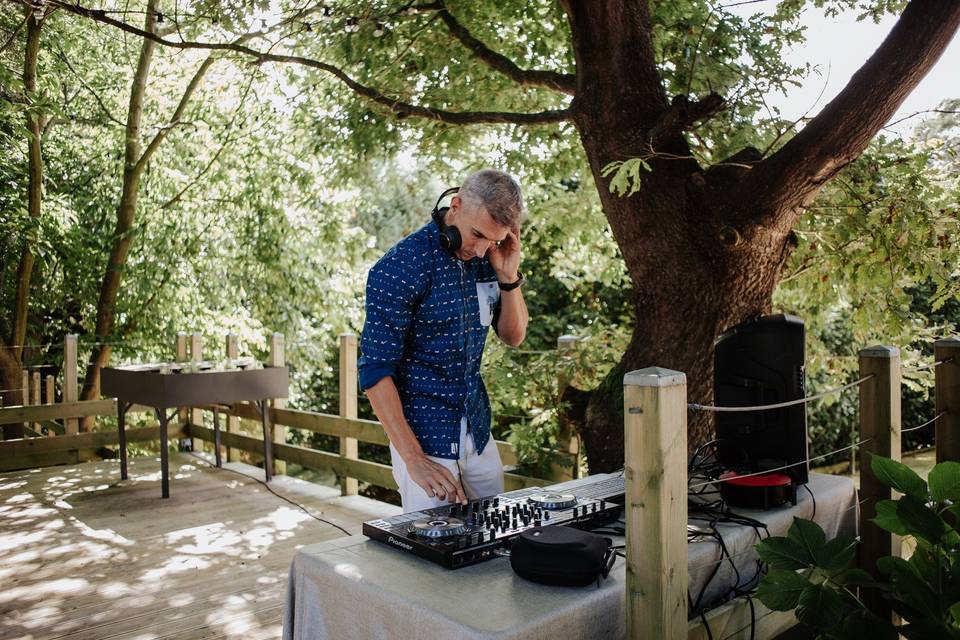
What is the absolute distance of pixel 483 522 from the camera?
182 cm

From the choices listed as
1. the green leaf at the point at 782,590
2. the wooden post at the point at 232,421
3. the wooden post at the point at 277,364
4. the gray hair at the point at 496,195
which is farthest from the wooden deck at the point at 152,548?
the green leaf at the point at 782,590

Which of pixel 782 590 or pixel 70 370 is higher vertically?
pixel 70 370

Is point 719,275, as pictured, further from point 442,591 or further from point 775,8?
point 442,591

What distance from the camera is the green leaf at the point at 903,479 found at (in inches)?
65.6

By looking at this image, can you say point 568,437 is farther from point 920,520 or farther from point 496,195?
point 920,520

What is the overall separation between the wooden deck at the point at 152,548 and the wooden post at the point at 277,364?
15cm

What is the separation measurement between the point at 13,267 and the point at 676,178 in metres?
8.20

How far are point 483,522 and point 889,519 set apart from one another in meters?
0.86

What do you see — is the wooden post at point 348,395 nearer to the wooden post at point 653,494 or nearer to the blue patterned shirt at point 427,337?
the blue patterned shirt at point 427,337

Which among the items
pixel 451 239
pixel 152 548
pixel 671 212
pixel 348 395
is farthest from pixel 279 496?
pixel 451 239

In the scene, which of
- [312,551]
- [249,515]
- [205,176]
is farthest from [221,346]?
[312,551]

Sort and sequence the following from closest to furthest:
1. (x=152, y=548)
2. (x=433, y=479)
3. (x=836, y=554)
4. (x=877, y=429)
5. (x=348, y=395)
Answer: (x=836, y=554) → (x=433, y=479) → (x=877, y=429) → (x=152, y=548) → (x=348, y=395)

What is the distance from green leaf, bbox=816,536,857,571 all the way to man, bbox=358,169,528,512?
32.9 inches

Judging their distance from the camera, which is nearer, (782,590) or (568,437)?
(782,590)
